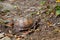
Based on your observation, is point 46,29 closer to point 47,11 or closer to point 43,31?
point 43,31

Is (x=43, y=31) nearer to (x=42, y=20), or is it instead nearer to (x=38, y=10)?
(x=42, y=20)

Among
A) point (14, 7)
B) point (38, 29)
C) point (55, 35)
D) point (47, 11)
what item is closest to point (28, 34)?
point (38, 29)

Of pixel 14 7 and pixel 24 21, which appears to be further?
pixel 14 7

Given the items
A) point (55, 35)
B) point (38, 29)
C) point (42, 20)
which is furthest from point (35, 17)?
point (55, 35)

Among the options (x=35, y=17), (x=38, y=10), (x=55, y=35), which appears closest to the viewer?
(x=55, y=35)

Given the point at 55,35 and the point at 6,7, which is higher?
the point at 6,7

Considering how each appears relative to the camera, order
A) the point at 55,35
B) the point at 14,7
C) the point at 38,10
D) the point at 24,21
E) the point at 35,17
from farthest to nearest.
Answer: the point at 14,7 < the point at 38,10 < the point at 35,17 < the point at 24,21 < the point at 55,35
